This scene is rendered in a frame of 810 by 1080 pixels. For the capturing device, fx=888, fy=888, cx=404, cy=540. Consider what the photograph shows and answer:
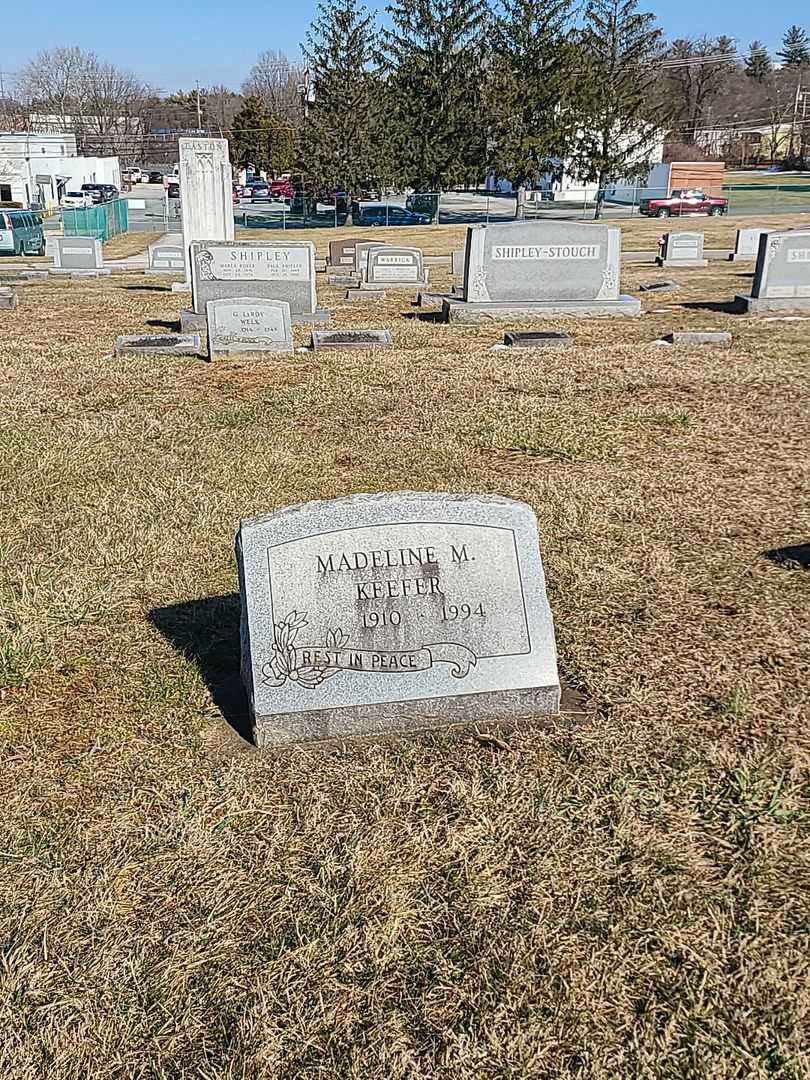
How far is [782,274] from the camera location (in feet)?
46.6

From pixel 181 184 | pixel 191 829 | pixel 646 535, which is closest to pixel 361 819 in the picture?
pixel 191 829

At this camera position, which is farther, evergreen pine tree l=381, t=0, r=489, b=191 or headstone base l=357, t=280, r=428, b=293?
evergreen pine tree l=381, t=0, r=489, b=191

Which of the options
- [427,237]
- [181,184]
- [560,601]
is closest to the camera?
[560,601]

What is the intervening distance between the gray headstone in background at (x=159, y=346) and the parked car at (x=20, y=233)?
23.1 metres

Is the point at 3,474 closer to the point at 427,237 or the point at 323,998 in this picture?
the point at 323,998

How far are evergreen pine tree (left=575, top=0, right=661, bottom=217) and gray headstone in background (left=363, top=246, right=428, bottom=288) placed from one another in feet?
81.4

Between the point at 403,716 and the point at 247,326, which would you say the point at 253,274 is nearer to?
the point at 247,326

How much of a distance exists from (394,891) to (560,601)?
6.81 feet

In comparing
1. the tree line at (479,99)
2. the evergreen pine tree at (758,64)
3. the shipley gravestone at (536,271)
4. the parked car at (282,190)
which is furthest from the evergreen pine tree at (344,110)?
the evergreen pine tree at (758,64)

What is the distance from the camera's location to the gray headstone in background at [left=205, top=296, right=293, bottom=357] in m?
10.9

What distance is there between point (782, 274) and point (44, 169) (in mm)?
62350

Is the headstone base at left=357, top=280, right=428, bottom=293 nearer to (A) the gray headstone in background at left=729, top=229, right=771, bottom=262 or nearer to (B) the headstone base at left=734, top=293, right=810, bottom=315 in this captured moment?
(B) the headstone base at left=734, top=293, right=810, bottom=315

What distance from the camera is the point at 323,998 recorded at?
230 centimetres

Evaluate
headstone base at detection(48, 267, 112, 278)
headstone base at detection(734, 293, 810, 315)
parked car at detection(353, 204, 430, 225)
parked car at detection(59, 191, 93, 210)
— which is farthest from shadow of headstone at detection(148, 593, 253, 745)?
parked car at detection(59, 191, 93, 210)
